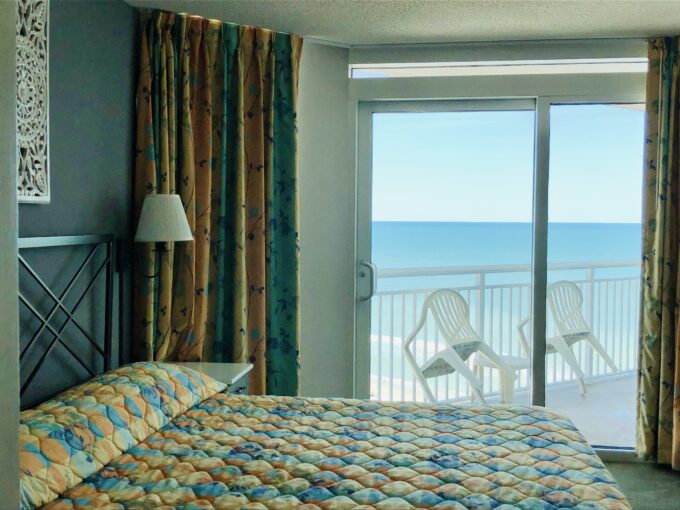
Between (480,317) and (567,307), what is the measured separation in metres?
0.58

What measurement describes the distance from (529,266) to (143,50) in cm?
263

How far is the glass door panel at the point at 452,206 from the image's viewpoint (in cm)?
423

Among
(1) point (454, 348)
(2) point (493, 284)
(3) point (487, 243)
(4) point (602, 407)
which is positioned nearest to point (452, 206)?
(3) point (487, 243)

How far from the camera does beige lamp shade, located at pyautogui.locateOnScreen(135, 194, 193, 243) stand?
317 centimetres

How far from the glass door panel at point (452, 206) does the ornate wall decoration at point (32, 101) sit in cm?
213

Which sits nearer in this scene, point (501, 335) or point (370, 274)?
point (370, 274)

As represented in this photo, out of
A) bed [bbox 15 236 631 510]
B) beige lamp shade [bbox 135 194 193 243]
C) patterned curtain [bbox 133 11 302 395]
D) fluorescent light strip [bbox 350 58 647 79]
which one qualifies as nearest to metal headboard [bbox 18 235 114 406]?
bed [bbox 15 236 631 510]

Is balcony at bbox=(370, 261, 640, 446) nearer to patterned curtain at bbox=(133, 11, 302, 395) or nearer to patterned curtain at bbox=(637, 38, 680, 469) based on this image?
patterned curtain at bbox=(637, 38, 680, 469)

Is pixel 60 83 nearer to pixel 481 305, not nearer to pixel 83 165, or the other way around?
pixel 83 165

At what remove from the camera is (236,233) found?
147 inches

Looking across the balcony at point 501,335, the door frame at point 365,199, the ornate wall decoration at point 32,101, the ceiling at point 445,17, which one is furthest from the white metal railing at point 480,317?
the ornate wall decoration at point 32,101

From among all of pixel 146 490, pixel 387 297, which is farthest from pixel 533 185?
pixel 146 490

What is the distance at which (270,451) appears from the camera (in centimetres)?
219

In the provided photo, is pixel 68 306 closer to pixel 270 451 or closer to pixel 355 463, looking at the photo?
pixel 270 451
